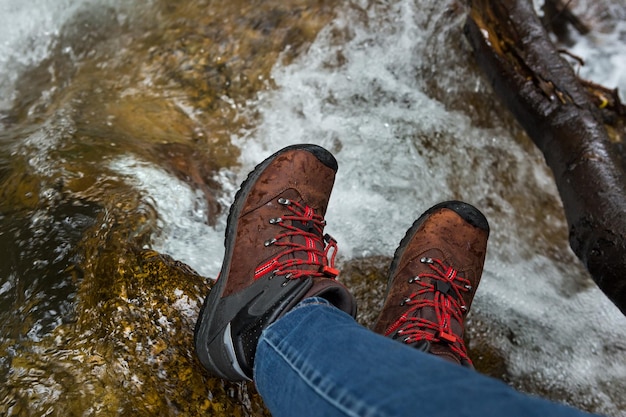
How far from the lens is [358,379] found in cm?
97

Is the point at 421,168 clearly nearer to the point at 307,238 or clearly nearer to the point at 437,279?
the point at 437,279

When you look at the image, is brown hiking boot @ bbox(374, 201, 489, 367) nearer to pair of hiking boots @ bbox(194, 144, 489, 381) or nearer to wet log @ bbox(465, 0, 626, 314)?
pair of hiking boots @ bbox(194, 144, 489, 381)

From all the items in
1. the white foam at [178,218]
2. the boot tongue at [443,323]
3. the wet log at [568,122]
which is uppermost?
the wet log at [568,122]

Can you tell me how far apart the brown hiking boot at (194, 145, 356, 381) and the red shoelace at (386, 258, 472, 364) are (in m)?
0.31

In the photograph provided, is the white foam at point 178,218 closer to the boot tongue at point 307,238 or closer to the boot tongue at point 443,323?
the boot tongue at point 307,238

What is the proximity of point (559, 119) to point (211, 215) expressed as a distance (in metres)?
1.54

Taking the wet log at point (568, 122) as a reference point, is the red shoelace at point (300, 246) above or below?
below

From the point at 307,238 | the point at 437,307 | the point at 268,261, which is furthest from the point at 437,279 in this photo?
the point at 268,261

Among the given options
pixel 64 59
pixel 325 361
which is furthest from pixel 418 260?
pixel 64 59

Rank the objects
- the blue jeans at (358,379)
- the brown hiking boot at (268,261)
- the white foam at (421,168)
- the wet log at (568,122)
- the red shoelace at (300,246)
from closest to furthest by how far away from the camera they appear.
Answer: the blue jeans at (358,379), the brown hiking boot at (268,261), the red shoelace at (300,246), the wet log at (568,122), the white foam at (421,168)

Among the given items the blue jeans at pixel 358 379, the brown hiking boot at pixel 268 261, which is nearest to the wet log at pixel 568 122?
the brown hiking boot at pixel 268 261

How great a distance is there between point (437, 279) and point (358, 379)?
0.96 metres

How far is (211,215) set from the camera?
83.1 inches

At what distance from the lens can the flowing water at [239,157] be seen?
5.46 ft
